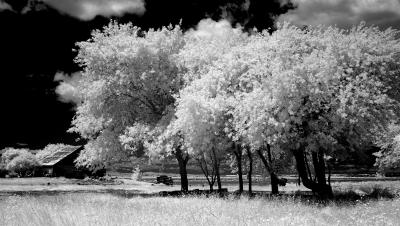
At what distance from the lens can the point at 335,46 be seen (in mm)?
27547

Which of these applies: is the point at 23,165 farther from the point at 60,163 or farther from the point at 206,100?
the point at 206,100

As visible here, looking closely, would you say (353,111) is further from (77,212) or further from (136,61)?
(136,61)

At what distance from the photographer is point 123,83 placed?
3709 centimetres

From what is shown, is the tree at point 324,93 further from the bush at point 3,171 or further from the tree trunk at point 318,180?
the bush at point 3,171

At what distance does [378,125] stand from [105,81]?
73.0 feet

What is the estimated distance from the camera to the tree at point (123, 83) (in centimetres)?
3662

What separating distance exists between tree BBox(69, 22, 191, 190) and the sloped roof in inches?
2390

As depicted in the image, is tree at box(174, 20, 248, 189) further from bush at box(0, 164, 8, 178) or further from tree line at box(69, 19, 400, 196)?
bush at box(0, 164, 8, 178)

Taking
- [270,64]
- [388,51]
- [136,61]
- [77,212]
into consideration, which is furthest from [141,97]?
[77,212]

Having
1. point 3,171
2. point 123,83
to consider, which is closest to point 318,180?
point 123,83

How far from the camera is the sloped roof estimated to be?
9700 cm

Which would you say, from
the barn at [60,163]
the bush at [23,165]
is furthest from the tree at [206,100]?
the bush at [23,165]

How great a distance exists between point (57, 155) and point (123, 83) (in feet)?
228

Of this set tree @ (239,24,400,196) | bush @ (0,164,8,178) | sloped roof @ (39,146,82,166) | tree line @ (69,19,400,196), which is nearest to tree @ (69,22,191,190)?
tree line @ (69,19,400,196)
